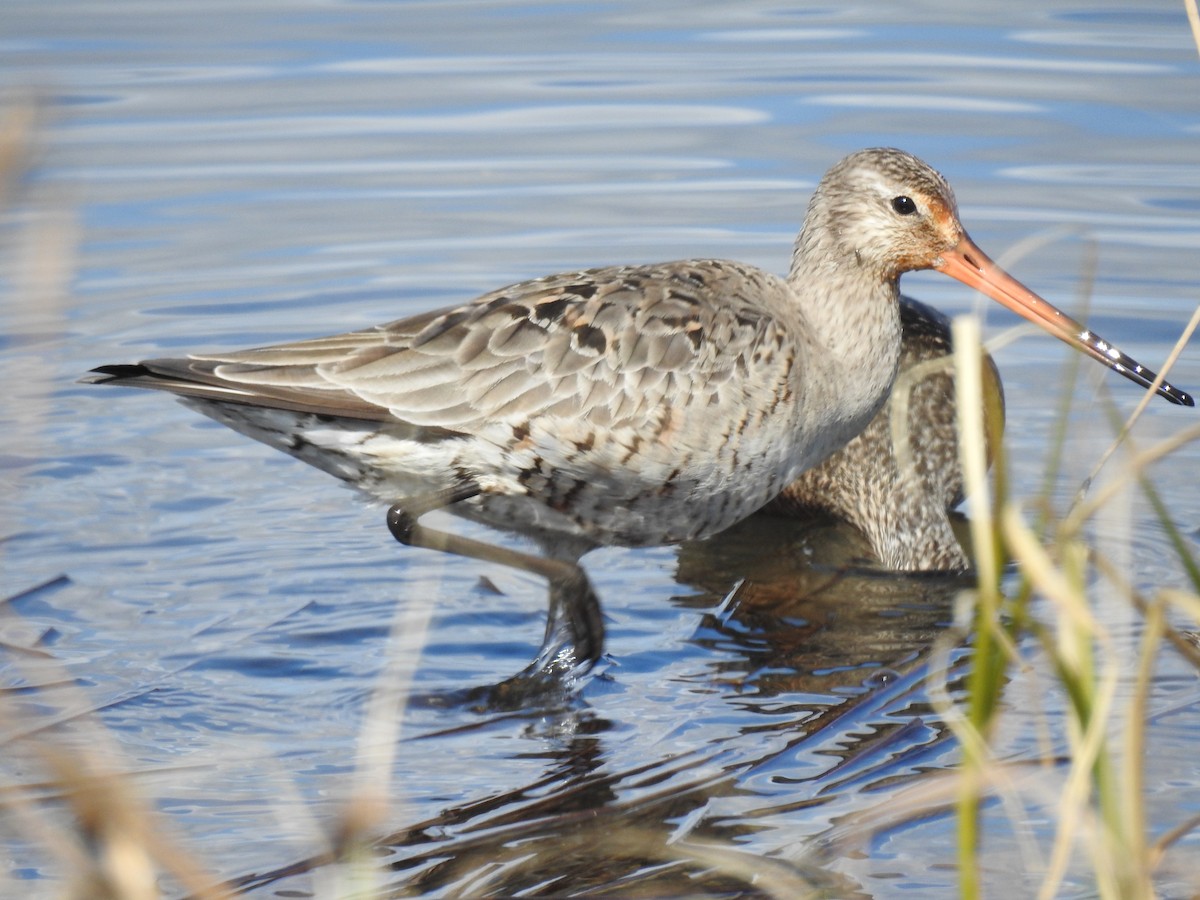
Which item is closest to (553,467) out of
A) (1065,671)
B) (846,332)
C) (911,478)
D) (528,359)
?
(528,359)

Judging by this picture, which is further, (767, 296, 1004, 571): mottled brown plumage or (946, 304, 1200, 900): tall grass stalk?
(767, 296, 1004, 571): mottled brown plumage

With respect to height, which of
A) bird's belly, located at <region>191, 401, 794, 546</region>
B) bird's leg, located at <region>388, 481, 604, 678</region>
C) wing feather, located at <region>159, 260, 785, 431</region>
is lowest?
bird's leg, located at <region>388, 481, 604, 678</region>

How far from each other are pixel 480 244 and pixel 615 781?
16.9 ft

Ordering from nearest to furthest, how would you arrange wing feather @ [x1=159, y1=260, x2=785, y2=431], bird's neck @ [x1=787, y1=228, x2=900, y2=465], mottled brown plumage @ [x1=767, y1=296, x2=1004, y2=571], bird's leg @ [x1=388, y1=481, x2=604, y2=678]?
1. wing feather @ [x1=159, y1=260, x2=785, y2=431]
2. bird's leg @ [x1=388, y1=481, x2=604, y2=678]
3. bird's neck @ [x1=787, y1=228, x2=900, y2=465]
4. mottled brown plumage @ [x1=767, y1=296, x2=1004, y2=571]

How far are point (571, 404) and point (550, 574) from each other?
0.57 meters

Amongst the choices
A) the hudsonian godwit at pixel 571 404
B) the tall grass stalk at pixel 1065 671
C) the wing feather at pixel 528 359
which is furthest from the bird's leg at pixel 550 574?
the tall grass stalk at pixel 1065 671

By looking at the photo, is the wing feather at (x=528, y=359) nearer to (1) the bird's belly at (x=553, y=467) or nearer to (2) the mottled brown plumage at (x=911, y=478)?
(1) the bird's belly at (x=553, y=467)

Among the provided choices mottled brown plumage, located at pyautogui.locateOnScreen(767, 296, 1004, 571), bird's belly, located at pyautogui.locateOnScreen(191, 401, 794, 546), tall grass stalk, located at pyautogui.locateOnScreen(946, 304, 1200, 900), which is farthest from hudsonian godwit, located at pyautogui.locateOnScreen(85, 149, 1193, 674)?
tall grass stalk, located at pyautogui.locateOnScreen(946, 304, 1200, 900)

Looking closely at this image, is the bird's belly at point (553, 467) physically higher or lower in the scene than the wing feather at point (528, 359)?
lower

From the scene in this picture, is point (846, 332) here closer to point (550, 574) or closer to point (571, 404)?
point (571, 404)

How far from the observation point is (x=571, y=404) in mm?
4934

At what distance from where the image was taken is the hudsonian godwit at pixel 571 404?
4914 mm

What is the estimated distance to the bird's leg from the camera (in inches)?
201

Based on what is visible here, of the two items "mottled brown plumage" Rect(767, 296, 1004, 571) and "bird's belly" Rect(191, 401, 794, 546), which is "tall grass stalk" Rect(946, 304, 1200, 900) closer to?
"bird's belly" Rect(191, 401, 794, 546)
